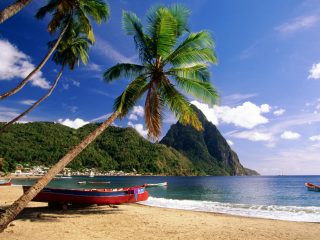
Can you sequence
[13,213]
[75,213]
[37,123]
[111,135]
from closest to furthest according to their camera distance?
[13,213] < [75,213] < [37,123] < [111,135]

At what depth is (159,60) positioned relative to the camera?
1159cm

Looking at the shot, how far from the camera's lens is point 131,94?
11.4 metres

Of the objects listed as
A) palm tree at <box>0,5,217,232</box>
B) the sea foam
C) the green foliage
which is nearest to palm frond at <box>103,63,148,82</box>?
palm tree at <box>0,5,217,232</box>

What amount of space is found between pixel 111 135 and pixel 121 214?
166413 mm

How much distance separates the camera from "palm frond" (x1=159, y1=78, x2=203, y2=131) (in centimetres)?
1138

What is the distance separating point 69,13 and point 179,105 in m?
5.56

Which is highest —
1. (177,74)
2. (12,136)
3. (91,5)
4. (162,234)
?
(12,136)

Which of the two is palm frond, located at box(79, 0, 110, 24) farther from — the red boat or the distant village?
the distant village

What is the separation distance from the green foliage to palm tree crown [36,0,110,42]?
93565 mm

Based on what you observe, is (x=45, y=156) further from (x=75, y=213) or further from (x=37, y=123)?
(x=75, y=213)

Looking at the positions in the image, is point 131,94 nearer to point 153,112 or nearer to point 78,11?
point 153,112

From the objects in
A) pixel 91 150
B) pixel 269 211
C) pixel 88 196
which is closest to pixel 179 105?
pixel 88 196

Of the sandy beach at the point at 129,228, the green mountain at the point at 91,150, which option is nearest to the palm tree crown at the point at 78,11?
the sandy beach at the point at 129,228

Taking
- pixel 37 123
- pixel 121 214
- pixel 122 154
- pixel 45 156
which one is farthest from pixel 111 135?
pixel 121 214
